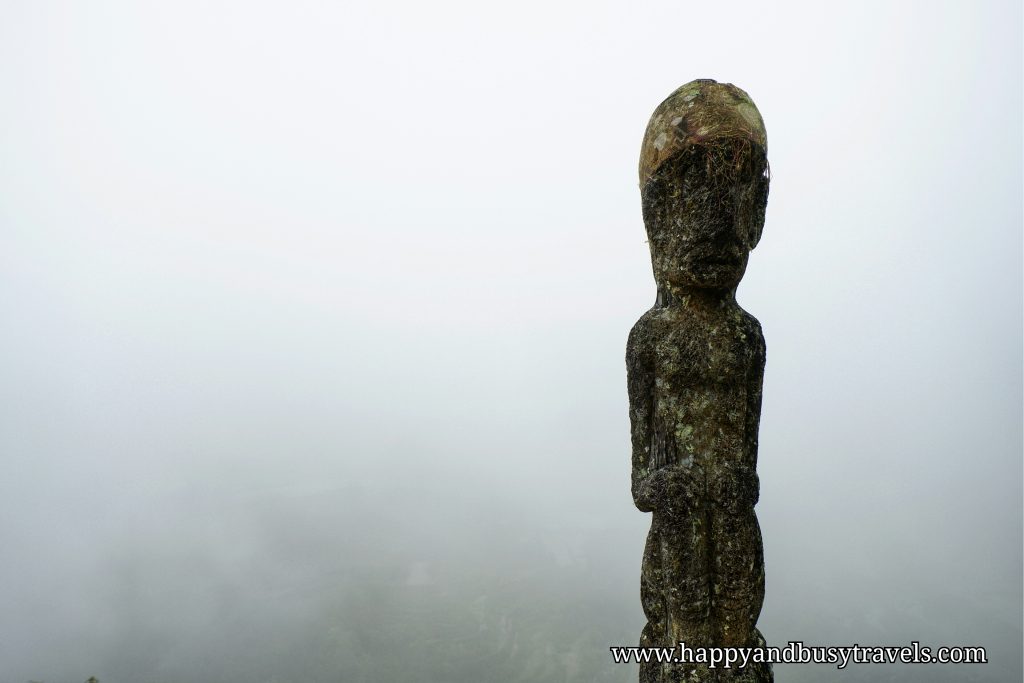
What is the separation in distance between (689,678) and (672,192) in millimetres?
2734

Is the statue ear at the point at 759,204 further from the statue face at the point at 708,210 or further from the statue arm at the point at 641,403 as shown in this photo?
the statue arm at the point at 641,403

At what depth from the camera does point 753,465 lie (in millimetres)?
4160

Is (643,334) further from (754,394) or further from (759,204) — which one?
(759,204)

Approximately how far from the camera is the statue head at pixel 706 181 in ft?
12.7

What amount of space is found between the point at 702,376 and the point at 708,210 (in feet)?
3.12

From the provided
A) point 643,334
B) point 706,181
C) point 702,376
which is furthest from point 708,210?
point 702,376

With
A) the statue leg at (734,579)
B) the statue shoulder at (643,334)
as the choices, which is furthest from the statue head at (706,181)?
the statue leg at (734,579)

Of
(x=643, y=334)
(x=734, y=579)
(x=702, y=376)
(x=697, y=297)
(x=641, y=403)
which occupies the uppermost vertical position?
(x=697, y=297)

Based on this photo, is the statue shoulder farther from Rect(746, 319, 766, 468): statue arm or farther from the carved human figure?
Rect(746, 319, 766, 468): statue arm

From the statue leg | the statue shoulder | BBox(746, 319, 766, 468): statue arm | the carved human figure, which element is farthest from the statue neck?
the statue leg

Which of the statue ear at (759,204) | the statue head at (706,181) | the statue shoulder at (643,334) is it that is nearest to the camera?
the statue head at (706,181)

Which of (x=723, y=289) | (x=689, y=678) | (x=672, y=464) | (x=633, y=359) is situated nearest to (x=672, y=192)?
(x=723, y=289)

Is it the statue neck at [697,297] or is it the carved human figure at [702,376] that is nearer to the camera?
the carved human figure at [702,376]

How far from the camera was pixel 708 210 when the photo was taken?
389 cm
